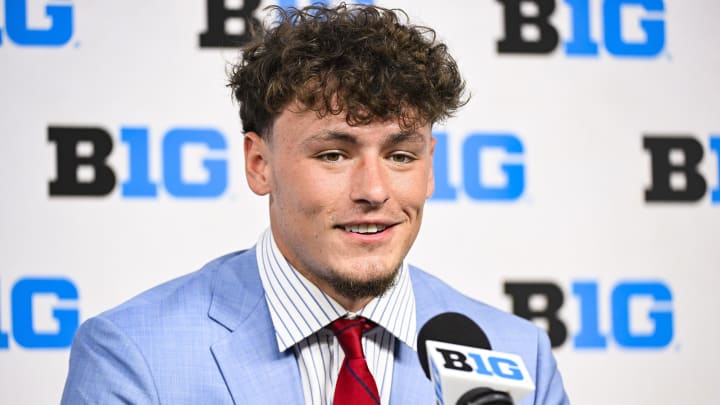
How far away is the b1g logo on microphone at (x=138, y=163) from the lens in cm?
283

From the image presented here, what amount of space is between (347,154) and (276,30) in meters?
0.44

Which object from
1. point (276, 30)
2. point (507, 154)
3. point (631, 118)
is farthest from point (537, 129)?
point (276, 30)

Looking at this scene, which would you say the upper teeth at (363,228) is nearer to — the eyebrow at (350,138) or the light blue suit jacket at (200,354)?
the eyebrow at (350,138)

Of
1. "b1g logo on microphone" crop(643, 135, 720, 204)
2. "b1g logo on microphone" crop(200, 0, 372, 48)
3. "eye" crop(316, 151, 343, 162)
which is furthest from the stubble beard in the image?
"b1g logo on microphone" crop(643, 135, 720, 204)

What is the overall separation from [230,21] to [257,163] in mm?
1050

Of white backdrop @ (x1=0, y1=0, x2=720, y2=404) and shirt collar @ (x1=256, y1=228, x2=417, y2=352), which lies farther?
white backdrop @ (x1=0, y1=0, x2=720, y2=404)

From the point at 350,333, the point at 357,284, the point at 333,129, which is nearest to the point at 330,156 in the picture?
the point at 333,129

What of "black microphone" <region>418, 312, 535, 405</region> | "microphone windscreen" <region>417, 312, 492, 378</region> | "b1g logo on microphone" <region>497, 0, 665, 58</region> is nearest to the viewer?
"black microphone" <region>418, 312, 535, 405</region>

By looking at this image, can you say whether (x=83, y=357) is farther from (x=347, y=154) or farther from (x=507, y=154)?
(x=507, y=154)

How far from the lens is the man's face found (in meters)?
1.83

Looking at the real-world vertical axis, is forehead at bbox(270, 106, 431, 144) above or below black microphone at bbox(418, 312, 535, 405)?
above

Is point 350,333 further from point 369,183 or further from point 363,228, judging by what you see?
point 369,183

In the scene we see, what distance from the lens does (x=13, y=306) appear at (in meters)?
2.78

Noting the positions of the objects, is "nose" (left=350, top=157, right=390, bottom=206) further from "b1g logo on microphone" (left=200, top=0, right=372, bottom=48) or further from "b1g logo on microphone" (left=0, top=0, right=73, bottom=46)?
"b1g logo on microphone" (left=0, top=0, right=73, bottom=46)
